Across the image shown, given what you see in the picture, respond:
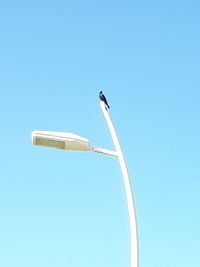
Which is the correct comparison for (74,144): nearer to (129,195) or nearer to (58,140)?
(58,140)

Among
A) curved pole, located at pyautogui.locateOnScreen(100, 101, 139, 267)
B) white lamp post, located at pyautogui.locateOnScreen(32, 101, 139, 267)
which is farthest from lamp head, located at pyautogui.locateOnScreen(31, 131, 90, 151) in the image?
curved pole, located at pyautogui.locateOnScreen(100, 101, 139, 267)

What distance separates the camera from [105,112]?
10.4 metres

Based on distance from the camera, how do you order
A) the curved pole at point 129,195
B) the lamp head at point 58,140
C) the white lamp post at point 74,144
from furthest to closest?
1. the lamp head at point 58,140
2. the white lamp post at point 74,144
3. the curved pole at point 129,195

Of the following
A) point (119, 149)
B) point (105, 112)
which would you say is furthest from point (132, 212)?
point (105, 112)

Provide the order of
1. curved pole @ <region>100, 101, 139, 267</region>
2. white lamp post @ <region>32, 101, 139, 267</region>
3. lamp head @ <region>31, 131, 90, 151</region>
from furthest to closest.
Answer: lamp head @ <region>31, 131, 90, 151</region>
white lamp post @ <region>32, 101, 139, 267</region>
curved pole @ <region>100, 101, 139, 267</region>

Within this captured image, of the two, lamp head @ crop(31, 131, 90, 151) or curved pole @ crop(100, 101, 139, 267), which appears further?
lamp head @ crop(31, 131, 90, 151)

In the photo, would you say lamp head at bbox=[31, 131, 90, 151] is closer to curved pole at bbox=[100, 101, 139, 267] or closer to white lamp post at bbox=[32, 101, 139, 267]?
white lamp post at bbox=[32, 101, 139, 267]

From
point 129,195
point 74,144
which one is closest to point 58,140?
point 74,144

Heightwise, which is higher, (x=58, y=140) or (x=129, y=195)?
(x=58, y=140)

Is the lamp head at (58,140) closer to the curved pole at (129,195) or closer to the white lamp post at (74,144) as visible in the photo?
the white lamp post at (74,144)

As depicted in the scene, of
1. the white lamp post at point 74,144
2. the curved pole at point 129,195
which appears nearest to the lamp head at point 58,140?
the white lamp post at point 74,144

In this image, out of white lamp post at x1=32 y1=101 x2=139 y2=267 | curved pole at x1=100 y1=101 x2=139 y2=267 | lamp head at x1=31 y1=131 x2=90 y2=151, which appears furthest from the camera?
lamp head at x1=31 y1=131 x2=90 y2=151

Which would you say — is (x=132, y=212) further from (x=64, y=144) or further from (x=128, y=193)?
(x=64, y=144)

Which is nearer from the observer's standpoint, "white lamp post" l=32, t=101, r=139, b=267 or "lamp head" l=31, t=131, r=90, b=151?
"white lamp post" l=32, t=101, r=139, b=267
